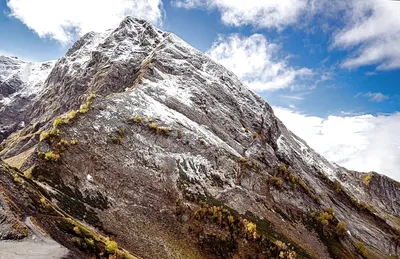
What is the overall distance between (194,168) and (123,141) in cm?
1745

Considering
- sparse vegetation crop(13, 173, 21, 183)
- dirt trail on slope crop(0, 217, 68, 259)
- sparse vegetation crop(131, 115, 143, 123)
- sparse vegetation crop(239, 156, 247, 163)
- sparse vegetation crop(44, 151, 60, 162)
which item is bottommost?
dirt trail on slope crop(0, 217, 68, 259)

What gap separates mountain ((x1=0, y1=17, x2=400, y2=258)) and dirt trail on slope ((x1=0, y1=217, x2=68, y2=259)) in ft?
0.52

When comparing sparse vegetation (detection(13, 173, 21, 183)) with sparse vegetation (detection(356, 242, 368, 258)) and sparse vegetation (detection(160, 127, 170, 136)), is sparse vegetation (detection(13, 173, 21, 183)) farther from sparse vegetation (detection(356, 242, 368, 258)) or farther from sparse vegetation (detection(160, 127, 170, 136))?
sparse vegetation (detection(356, 242, 368, 258))

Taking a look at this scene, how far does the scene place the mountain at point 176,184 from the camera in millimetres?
40678

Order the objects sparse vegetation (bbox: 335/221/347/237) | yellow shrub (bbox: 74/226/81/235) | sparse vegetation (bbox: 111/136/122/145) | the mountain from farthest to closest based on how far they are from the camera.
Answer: sparse vegetation (bbox: 335/221/347/237)
sparse vegetation (bbox: 111/136/122/145)
the mountain
yellow shrub (bbox: 74/226/81/235)

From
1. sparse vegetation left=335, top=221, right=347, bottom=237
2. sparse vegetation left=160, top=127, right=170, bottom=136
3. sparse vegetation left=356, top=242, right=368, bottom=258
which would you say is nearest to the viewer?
sparse vegetation left=160, top=127, right=170, bottom=136

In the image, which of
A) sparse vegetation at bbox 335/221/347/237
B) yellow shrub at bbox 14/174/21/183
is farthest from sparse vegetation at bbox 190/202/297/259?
yellow shrub at bbox 14/174/21/183

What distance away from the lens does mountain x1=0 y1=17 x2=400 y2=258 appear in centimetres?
4068

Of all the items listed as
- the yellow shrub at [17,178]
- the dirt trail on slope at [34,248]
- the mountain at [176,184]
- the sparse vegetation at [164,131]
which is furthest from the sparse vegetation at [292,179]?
the dirt trail on slope at [34,248]

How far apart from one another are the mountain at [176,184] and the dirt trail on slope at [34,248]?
16 centimetres

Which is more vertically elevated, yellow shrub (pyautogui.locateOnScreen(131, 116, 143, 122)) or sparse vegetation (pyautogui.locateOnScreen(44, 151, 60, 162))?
yellow shrub (pyautogui.locateOnScreen(131, 116, 143, 122))

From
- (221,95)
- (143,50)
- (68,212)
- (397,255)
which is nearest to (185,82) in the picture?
(221,95)

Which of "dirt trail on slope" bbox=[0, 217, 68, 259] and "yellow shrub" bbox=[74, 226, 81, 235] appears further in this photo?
"yellow shrub" bbox=[74, 226, 81, 235]

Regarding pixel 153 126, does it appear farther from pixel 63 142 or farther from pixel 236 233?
pixel 236 233
